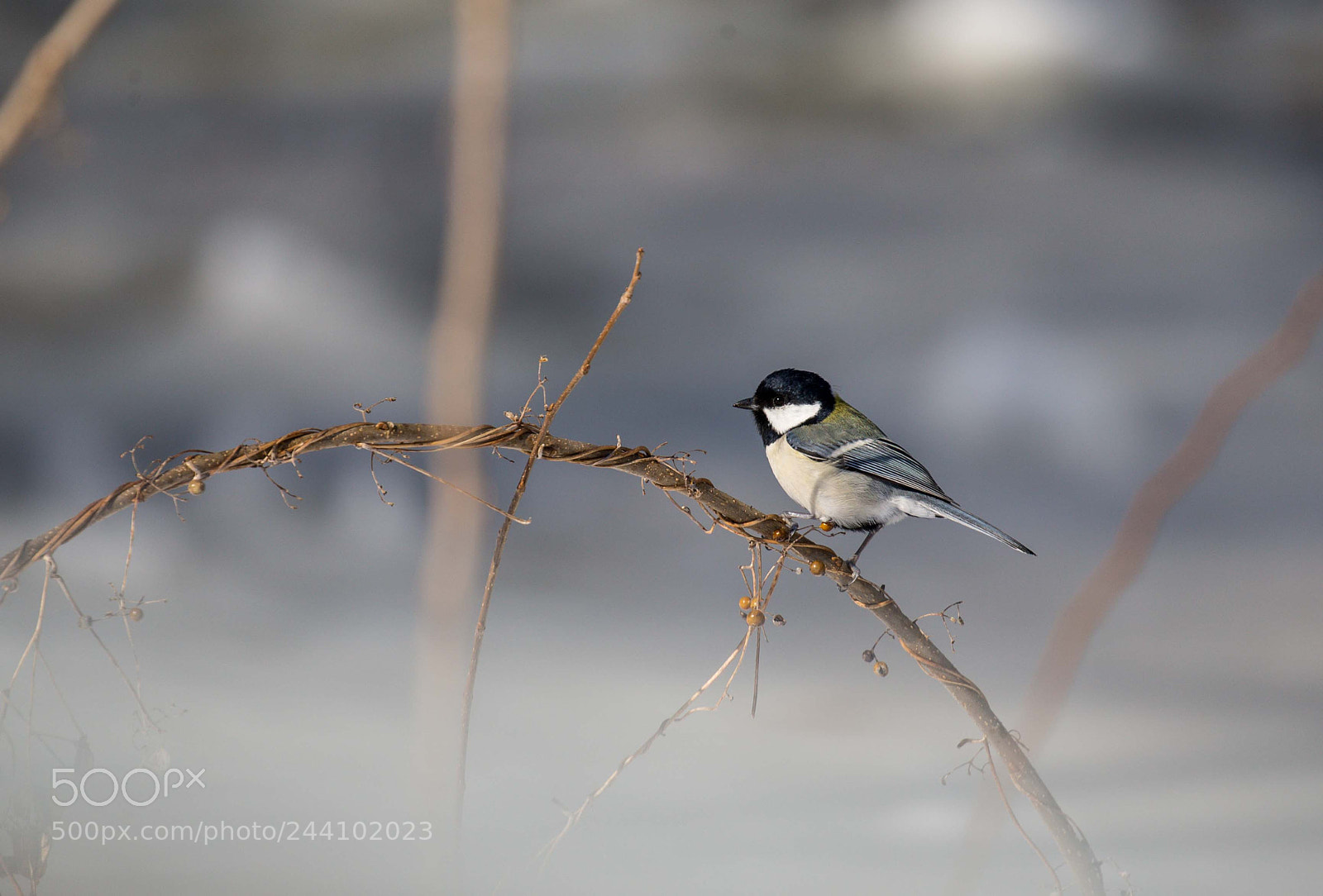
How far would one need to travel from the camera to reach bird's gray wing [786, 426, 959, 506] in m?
1.31

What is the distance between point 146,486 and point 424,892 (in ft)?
2.27

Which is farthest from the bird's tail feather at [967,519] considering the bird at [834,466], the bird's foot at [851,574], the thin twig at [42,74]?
the thin twig at [42,74]

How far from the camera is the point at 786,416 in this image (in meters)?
1.36

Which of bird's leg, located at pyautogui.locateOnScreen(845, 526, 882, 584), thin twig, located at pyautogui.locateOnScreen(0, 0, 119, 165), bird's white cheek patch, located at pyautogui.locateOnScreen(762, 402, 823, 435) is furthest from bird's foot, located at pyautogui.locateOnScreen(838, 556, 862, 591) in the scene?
thin twig, located at pyautogui.locateOnScreen(0, 0, 119, 165)

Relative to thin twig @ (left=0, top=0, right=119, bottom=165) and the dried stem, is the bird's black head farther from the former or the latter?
thin twig @ (left=0, top=0, right=119, bottom=165)

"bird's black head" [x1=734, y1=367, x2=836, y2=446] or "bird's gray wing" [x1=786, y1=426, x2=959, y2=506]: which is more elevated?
"bird's black head" [x1=734, y1=367, x2=836, y2=446]

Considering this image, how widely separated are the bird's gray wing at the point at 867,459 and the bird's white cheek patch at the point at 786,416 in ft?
0.06

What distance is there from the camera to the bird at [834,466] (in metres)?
1.30

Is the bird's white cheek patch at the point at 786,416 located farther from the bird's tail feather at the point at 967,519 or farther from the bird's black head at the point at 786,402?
the bird's tail feather at the point at 967,519

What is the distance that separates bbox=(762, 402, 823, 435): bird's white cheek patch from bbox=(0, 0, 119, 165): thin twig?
0.93 metres

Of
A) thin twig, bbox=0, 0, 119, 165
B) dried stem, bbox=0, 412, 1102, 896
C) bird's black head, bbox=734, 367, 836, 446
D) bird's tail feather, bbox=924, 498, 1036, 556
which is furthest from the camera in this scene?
bird's black head, bbox=734, 367, 836, 446

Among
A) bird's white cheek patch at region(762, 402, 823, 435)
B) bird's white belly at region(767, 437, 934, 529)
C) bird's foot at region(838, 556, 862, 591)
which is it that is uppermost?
bird's white cheek patch at region(762, 402, 823, 435)

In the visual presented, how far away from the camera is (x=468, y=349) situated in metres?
1.64

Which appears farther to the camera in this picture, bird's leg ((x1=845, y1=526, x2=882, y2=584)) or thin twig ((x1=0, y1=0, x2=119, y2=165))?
bird's leg ((x1=845, y1=526, x2=882, y2=584))
